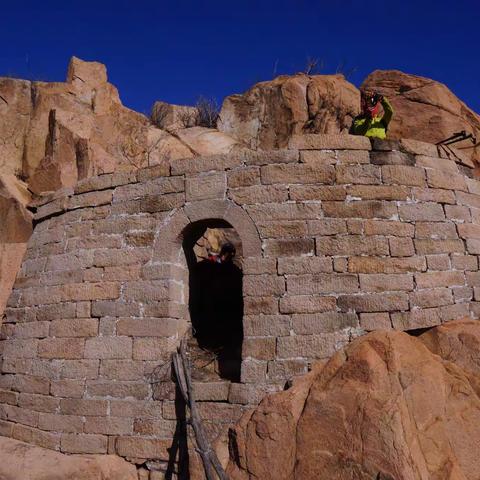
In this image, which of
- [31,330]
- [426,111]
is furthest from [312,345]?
[426,111]

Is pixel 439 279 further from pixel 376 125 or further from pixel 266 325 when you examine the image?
pixel 376 125

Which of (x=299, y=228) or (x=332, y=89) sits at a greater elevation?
(x=332, y=89)

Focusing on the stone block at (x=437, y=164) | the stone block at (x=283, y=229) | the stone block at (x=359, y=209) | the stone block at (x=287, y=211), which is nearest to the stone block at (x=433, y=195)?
the stone block at (x=437, y=164)

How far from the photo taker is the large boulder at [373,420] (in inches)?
140

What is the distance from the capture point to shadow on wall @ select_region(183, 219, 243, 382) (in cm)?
530

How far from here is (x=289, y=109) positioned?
9672 millimetres

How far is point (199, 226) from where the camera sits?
18.1 feet

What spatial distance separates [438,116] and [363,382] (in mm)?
6433

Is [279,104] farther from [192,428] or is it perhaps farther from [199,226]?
[192,428]

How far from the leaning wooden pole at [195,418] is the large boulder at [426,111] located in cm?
611

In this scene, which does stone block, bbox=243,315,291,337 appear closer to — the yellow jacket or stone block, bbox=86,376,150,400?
stone block, bbox=86,376,150,400

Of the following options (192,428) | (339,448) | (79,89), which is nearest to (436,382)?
(339,448)

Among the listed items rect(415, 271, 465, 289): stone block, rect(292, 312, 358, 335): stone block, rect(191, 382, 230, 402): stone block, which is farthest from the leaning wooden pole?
rect(415, 271, 465, 289): stone block

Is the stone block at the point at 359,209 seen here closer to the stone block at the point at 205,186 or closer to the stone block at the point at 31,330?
the stone block at the point at 205,186
